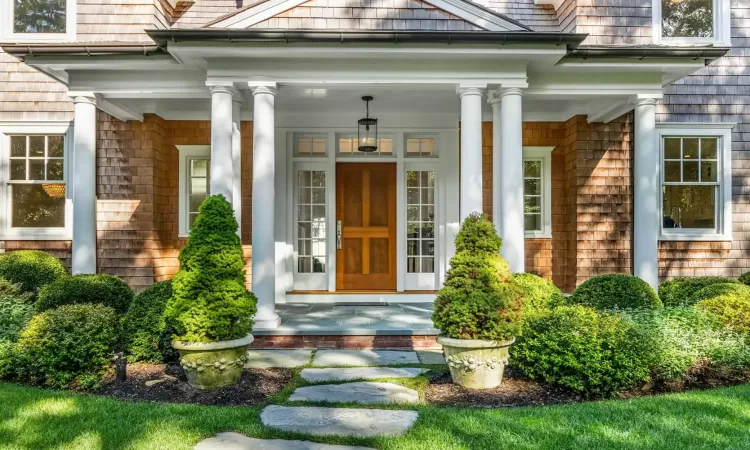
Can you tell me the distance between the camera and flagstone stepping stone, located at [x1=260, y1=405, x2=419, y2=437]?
309cm

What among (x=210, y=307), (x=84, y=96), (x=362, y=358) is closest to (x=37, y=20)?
(x=84, y=96)

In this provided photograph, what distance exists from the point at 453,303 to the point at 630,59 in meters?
4.25

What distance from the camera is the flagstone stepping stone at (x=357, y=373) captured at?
434 centimetres

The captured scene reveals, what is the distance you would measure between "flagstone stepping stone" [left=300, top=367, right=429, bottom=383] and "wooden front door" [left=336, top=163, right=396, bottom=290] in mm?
3554

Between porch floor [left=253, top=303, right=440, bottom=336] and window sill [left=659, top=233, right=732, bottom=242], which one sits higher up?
window sill [left=659, top=233, right=732, bottom=242]

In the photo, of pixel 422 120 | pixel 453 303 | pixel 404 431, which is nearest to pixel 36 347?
pixel 404 431

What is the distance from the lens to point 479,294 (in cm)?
402

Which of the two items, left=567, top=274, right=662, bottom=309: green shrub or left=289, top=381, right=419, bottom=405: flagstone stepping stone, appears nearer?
left=289, top=381, right=419, bottom=405: flagstone stepping stone

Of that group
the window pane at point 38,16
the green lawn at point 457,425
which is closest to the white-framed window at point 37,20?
the window pane at point 38,16

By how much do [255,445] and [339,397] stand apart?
3.37 ft

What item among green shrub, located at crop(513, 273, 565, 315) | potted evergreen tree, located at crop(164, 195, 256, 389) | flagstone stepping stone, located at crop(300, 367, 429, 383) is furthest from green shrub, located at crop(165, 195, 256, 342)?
green shrub, located at crop(513, 273, 565, 315)

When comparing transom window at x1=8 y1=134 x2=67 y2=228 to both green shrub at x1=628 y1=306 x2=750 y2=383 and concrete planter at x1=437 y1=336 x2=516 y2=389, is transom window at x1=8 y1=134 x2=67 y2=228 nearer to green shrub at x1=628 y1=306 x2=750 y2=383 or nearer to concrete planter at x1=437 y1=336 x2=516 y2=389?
concrete planter at x1=437 y1=336 x2=516 y2=389

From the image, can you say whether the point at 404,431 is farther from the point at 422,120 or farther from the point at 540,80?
the point at 422,120

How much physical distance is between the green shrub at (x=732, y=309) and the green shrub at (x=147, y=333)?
17.5 feet
